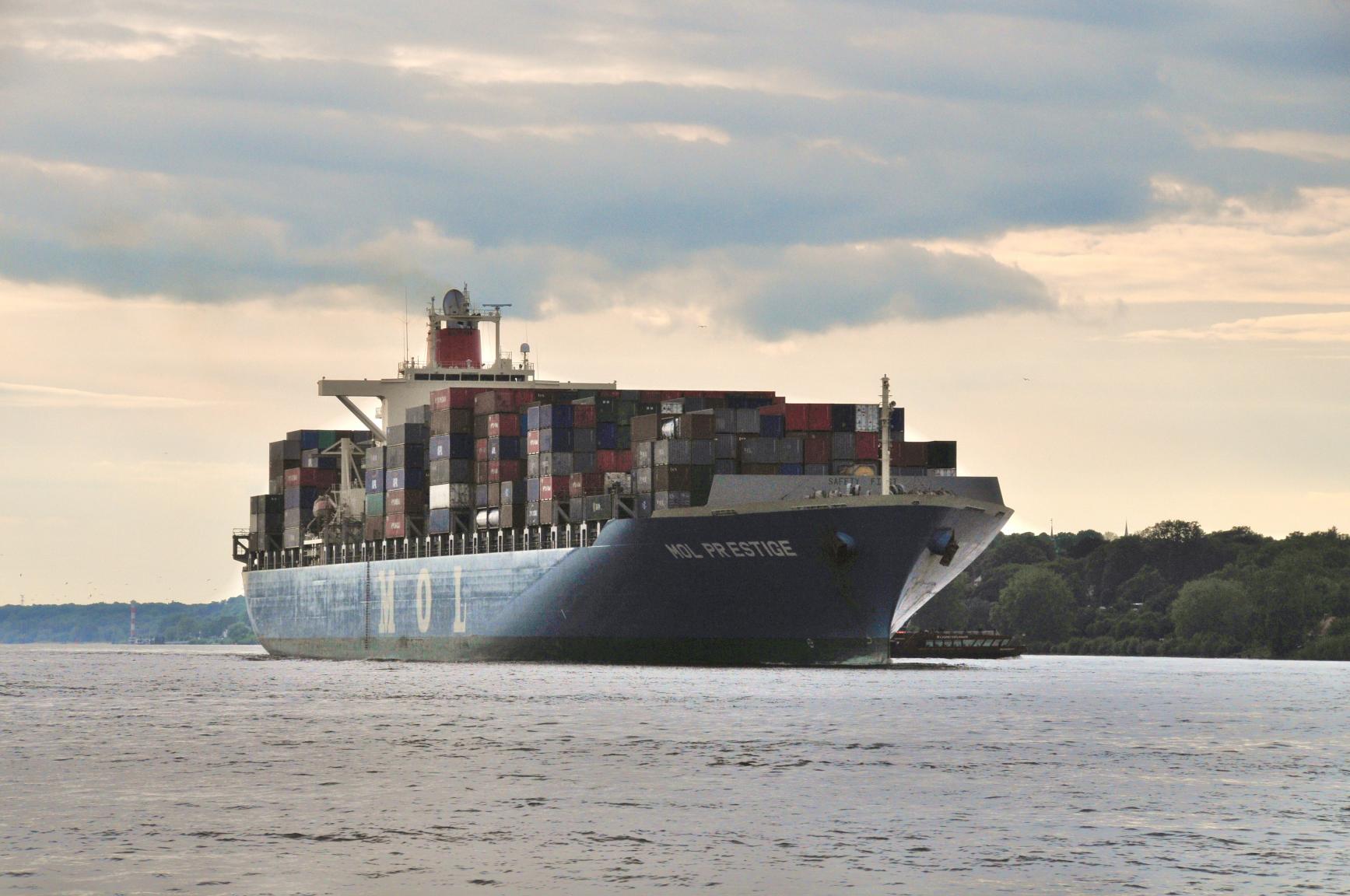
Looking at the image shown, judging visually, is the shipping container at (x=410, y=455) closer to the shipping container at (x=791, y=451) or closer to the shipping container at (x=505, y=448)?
the shipping container at (x=505, y=448)

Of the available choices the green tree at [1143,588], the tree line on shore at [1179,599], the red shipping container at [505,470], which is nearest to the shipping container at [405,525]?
the red shipping container at [505,470]

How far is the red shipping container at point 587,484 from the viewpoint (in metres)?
81.6

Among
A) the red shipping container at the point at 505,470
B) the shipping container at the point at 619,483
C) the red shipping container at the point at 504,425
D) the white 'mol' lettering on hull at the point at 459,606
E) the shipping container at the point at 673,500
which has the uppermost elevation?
the red shipping container at the point at 504,425

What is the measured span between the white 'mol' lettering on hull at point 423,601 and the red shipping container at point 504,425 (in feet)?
31.8

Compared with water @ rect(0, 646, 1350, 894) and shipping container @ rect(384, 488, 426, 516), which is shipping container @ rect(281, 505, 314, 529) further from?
water @ rect(0, 646, 1350, 894)

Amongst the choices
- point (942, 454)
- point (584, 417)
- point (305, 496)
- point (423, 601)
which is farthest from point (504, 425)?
point (305, 496)

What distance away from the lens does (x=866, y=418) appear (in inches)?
3002

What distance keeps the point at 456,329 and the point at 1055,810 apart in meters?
89.6

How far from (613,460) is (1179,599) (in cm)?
8725

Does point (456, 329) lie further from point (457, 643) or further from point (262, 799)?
point (262, 799)

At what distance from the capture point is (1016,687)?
75125 millimetres

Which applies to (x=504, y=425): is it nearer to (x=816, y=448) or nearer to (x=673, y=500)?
(x=673, y=500)

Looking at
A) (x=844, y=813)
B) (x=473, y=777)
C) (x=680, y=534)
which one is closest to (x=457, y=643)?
(x=680, y=534)

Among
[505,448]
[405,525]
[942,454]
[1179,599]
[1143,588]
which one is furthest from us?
[1143,588]
